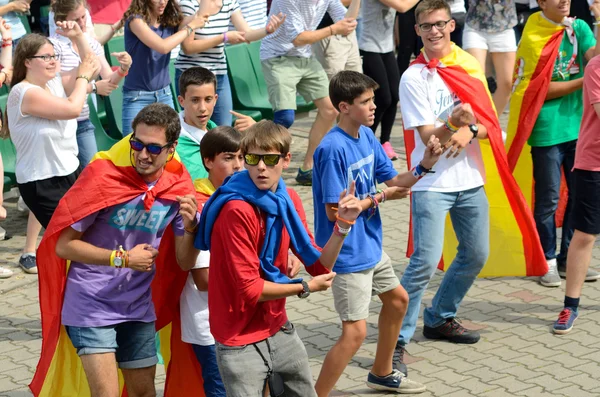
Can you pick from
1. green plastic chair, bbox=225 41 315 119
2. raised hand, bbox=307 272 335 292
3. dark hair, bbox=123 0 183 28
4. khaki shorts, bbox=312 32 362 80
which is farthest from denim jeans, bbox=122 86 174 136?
raised hand, bbox=307 272 335 292

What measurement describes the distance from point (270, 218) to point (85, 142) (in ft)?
14.8

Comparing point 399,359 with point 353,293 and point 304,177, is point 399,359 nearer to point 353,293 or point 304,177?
point 353,293

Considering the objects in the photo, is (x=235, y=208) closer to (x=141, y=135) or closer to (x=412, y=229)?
(x=141, y=135)

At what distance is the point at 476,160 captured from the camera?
21.0 feet

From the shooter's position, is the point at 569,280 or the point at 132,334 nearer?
the point at 132,334

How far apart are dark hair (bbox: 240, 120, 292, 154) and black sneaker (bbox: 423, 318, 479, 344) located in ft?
8.65

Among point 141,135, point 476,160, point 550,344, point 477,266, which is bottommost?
point 550,344

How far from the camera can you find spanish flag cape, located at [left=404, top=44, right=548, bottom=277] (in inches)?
253

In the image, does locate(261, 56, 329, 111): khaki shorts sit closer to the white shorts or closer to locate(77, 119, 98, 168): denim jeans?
the white shorts

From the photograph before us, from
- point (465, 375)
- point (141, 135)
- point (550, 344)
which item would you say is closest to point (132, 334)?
point (141, 135)

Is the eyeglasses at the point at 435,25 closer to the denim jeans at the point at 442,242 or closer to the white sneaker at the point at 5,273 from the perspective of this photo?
the denim jeans at the point at 442,242

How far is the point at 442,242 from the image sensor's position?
20.8 ft

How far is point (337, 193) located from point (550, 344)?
2.12 meters

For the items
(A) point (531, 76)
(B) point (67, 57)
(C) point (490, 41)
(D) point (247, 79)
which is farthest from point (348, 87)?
(D) point (247, 79)
